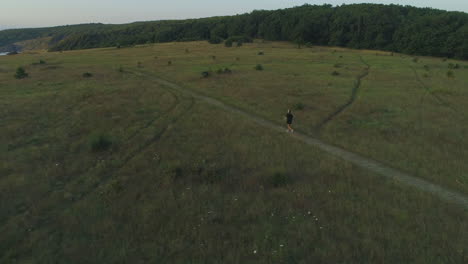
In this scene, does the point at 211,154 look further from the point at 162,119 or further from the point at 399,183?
the point at 399,183

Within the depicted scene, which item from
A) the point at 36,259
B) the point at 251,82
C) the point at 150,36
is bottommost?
the point at 36,259

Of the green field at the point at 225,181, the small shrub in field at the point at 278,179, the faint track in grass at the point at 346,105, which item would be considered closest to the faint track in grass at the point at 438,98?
the green field at the point at 225,181

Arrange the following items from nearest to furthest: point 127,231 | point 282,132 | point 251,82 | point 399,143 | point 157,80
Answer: point 127,231 → point 399,143 → point 282,132 → point 251,82 → point 157,80

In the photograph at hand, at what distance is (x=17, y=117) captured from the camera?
23984 millimetres

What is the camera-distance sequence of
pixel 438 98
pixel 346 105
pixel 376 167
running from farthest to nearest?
pixel 438 98, pixel 346 105, pixel 376 167

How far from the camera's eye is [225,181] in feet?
44.4

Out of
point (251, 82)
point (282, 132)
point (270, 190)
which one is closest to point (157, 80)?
point (251, 82)

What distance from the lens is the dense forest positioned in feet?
276

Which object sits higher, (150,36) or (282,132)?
(150,36)

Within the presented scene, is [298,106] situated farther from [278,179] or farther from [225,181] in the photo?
[225,181]

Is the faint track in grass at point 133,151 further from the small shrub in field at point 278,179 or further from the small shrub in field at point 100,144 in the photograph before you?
the small shrub in field at point 278,179

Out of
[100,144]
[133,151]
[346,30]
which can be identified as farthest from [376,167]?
[346,30]

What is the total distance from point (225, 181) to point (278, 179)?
261cm

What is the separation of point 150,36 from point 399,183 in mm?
132481
